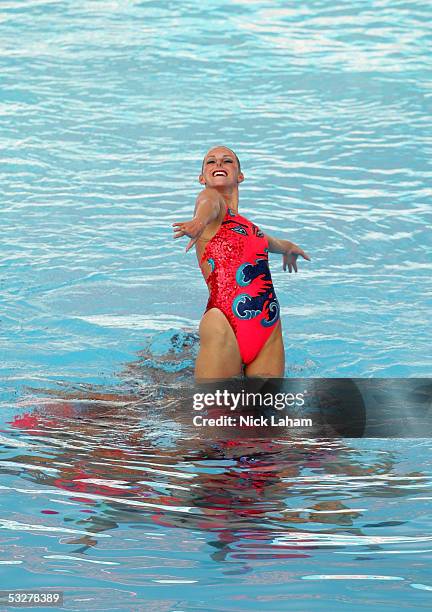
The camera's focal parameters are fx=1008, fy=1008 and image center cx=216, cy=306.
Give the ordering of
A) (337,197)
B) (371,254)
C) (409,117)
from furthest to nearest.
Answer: (409,117) → (337,197) → (371,254)

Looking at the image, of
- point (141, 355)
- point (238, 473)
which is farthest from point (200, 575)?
point (141, 355)

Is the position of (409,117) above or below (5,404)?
above

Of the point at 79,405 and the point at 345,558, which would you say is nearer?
the point at 345,558

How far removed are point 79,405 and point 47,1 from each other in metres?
10.2

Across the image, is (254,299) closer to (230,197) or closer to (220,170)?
(230,197)

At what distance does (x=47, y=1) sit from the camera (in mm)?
14070

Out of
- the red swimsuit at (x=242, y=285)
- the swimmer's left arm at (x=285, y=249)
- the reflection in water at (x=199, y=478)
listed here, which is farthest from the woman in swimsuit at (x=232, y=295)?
the reflection in water at (x=199, y=478)

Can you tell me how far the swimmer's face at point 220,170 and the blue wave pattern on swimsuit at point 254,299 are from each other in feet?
1.55

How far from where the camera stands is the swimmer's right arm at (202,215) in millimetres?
4539

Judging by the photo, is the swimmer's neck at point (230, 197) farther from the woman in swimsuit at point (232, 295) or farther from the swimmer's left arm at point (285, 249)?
the swimmer's left arm at point (285, 249)

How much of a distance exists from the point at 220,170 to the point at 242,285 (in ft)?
2.16

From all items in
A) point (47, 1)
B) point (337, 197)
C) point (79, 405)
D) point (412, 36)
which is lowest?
point (79, 405)

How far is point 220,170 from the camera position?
17.6 ft

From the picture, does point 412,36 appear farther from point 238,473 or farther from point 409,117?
point 238,473
